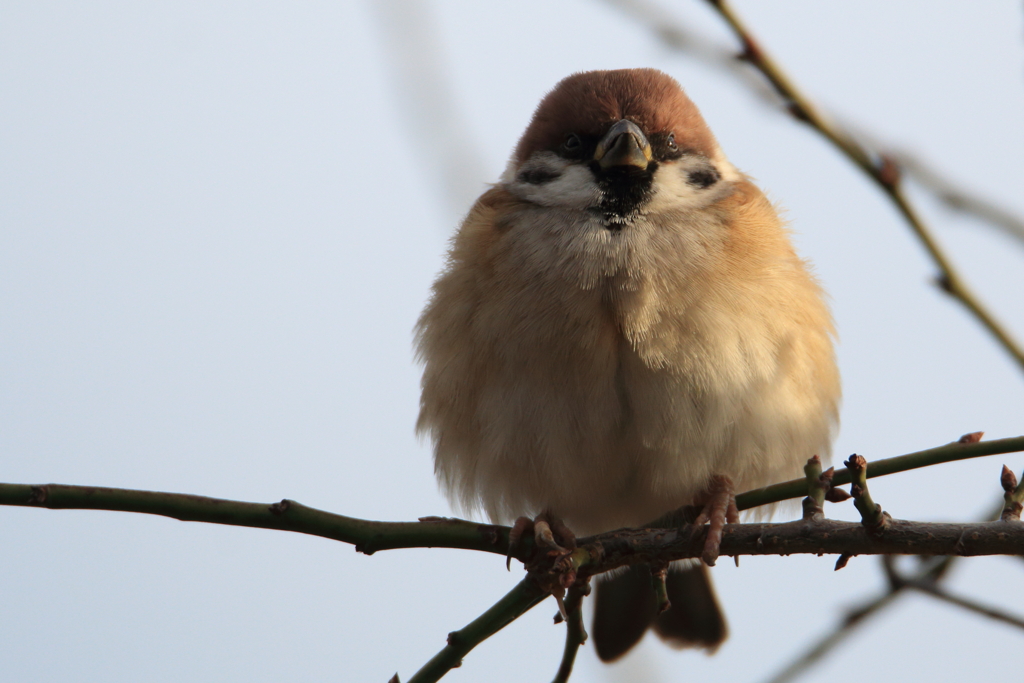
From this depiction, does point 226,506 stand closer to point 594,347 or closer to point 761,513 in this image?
point 594,347

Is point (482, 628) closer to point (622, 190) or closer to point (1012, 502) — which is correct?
point (1012, 502)

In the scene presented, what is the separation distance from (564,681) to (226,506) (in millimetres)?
997

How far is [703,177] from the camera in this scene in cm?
353

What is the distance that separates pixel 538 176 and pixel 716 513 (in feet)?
4.63

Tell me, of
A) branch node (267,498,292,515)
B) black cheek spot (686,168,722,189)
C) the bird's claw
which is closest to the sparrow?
black cheek spot (686,168,722,189)

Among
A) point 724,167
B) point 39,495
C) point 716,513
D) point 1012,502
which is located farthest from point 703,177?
point 39,495

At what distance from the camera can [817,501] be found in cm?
209

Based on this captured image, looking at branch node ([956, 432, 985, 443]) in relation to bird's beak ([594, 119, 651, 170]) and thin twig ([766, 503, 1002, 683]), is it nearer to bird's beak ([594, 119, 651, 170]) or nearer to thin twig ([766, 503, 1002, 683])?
thin twig ([766, 503, 1002, 683])

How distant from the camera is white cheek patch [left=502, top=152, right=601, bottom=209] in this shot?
3.33 metres

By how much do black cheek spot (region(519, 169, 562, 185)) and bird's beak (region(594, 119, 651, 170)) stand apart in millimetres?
220

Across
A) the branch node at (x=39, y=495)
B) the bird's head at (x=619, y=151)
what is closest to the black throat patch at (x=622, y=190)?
the bird's head at (x=619, y=151)

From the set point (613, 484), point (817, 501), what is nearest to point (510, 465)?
point (613, 484)

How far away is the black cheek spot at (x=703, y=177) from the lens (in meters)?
3.48

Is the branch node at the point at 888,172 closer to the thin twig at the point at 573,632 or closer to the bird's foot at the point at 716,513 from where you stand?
the bird's foot at the point at 716,513
